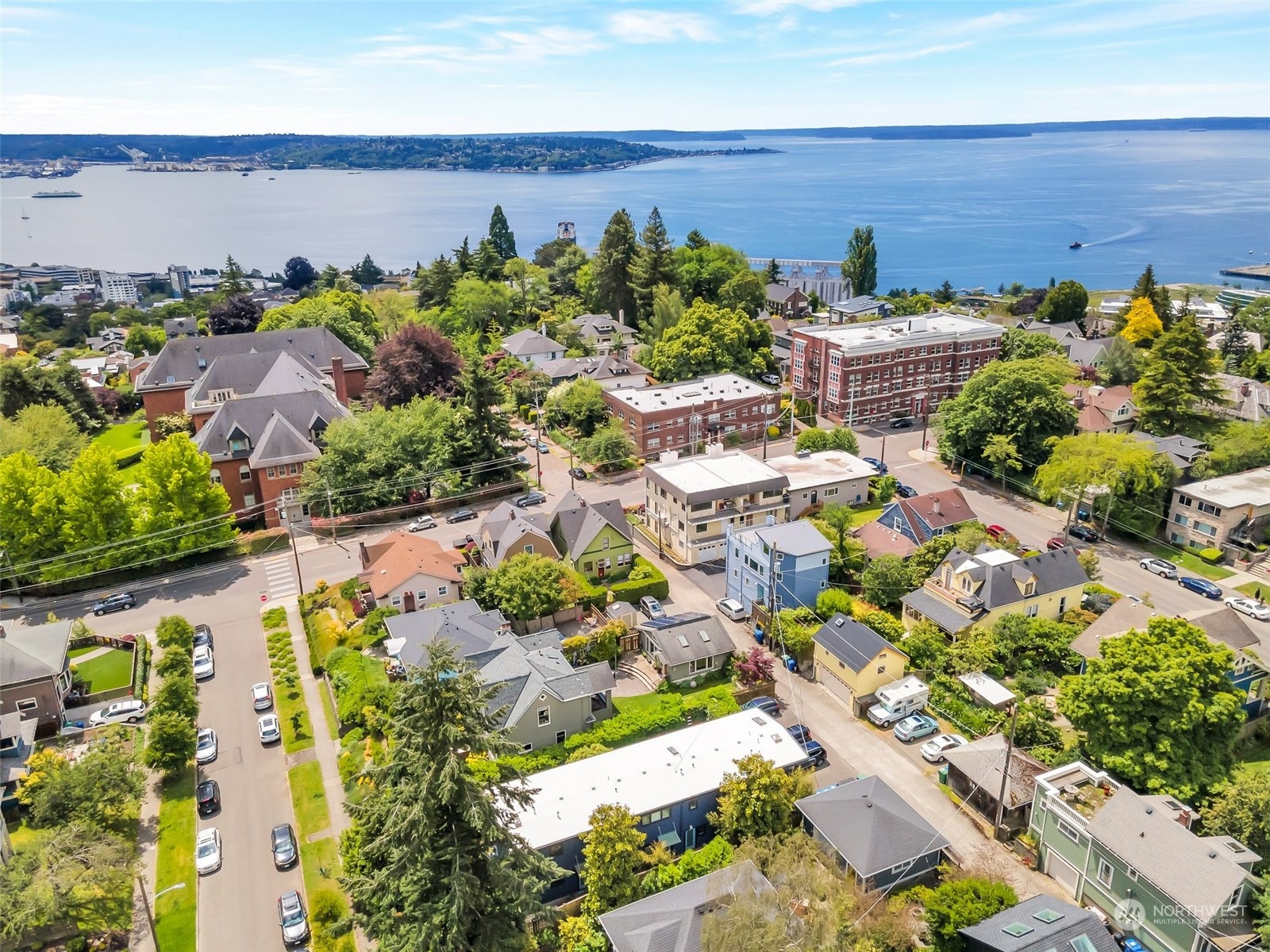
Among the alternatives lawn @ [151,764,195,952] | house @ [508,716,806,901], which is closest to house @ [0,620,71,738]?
lawn @ [151,764,195,952]

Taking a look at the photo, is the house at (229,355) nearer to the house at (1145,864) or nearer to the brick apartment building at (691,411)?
the brick apartment building at (691,411)

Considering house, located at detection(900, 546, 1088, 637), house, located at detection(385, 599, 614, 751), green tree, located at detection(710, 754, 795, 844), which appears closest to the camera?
green tree, located at detection(710, 754, 795, 844)

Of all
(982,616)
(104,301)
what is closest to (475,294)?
(982,616)

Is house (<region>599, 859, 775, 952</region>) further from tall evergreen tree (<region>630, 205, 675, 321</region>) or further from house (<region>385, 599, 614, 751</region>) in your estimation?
tall evergreen tree (<region>630, 205, 675, 321</region>)

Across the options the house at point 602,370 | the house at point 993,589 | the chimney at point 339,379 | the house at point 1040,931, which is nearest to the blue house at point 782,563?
the house at point 993,589

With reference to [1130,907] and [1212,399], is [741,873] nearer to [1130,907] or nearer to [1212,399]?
[1130,907]

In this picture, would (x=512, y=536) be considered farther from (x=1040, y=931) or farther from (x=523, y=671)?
(x=1040, y=931)
